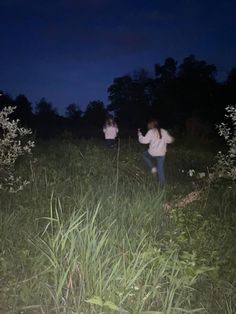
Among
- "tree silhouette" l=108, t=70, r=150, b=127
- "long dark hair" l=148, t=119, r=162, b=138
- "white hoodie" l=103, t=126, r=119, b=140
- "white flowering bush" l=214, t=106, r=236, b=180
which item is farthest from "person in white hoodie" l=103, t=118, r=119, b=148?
"tree silhouette" l=108, t=70, r=150, b=127

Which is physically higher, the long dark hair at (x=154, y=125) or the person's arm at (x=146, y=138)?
the long dark hair at (x=154, y=125)

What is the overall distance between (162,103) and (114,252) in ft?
143

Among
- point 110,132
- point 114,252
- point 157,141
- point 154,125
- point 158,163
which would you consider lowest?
point 114,252

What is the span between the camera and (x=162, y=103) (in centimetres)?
4866

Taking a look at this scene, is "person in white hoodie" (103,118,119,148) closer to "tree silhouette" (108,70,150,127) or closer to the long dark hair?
the long dark hair

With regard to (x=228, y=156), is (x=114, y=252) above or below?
below

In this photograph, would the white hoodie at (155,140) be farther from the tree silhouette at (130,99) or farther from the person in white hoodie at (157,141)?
the tree silhouette at (130,99)

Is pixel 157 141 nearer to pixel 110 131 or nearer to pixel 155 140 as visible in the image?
pixel 155 140

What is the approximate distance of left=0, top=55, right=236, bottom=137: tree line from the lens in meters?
42.0

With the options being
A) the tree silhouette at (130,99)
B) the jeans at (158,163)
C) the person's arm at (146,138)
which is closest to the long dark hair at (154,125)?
the person's arm at (146,138)

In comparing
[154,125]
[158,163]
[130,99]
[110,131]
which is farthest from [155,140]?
[130,99]

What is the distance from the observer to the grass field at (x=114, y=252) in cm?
475

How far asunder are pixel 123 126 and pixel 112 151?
4025 centimetres

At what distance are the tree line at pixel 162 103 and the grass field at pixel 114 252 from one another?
20346mm
